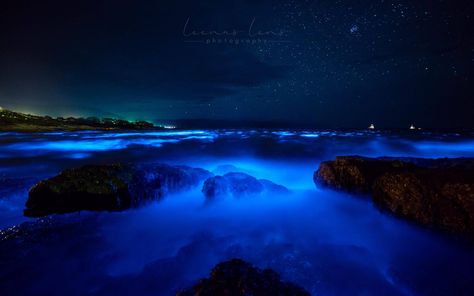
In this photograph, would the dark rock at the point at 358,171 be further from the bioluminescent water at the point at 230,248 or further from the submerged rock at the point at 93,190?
the submerged rock at the point at 93,190

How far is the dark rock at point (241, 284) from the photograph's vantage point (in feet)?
8.32

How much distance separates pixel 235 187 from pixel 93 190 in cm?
329

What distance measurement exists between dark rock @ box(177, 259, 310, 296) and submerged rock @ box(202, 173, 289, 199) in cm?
402

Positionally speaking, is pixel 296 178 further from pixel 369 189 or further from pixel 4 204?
pixel 4 204

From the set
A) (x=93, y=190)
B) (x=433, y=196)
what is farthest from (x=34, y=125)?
(x=433, y=196)

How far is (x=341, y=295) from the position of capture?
3.21 m

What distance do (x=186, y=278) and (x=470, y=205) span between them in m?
4.46

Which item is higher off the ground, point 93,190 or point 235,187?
point 93,190

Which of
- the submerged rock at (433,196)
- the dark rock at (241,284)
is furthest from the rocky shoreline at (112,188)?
the dark rock at (241,284)

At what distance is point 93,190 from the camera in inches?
209

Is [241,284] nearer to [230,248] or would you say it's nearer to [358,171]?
[230,248]

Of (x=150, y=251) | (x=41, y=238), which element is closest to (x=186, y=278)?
(x=150, y=251)

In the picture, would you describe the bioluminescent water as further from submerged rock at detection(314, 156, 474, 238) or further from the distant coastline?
the distant coastline

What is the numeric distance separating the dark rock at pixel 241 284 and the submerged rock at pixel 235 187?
4020 mm
